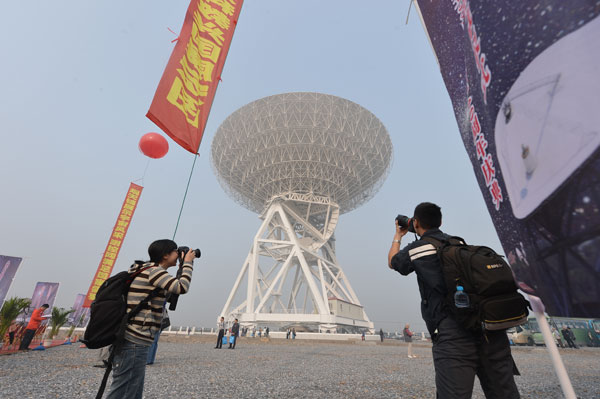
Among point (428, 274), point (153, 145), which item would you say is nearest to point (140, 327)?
point (428, 274)

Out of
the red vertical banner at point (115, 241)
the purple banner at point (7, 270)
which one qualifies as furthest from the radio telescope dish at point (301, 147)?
the purple banner at point (7, 270)

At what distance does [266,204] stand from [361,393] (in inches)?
837

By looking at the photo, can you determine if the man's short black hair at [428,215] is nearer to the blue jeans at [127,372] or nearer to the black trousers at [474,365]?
the black trousers at [474,365]

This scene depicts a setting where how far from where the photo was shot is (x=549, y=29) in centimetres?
140

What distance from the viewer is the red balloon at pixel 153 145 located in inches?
306

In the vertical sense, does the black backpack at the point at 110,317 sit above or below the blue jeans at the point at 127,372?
above

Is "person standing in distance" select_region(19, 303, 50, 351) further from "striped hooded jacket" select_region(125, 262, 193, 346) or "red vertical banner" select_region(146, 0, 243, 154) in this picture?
"striped hooded jacket" select_region(125, 262, 193, 346)

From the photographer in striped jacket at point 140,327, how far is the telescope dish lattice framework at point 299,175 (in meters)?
20.2

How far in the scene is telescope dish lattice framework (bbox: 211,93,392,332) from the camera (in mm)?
22531

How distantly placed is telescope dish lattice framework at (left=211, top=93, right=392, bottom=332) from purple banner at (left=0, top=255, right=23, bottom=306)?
490 inches

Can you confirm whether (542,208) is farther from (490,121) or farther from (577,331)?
(577,331)

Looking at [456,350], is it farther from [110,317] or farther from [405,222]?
[110,317]

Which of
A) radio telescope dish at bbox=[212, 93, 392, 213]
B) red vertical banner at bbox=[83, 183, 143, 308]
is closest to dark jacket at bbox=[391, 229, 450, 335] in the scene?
red vertical banner at bbox=[83, 183, 143, 308]

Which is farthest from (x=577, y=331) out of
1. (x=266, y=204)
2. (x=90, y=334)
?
(x=90, y=334)
